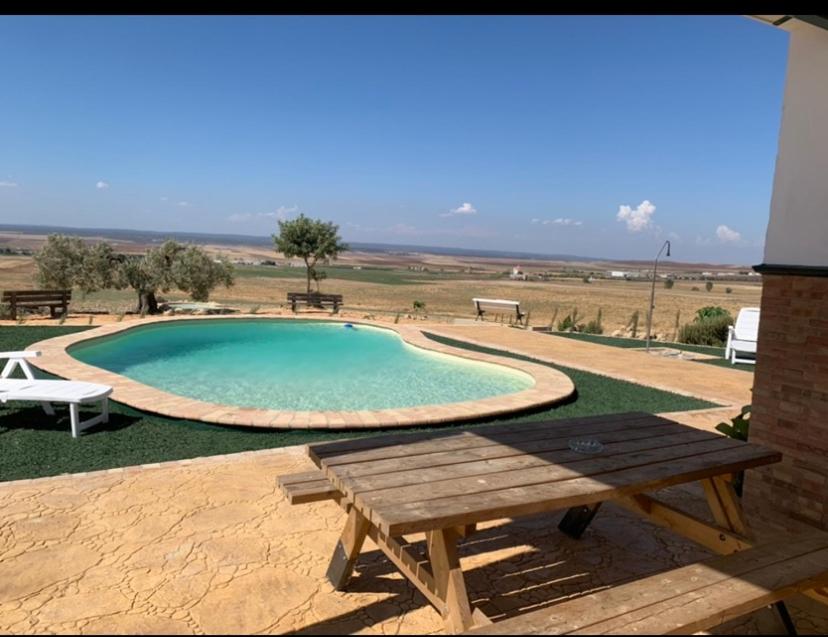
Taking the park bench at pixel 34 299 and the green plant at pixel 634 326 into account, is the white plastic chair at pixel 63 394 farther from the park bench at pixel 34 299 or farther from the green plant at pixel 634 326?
the green plant at pixel 634 326

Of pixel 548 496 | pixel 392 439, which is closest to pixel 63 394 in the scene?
pixel 392 439

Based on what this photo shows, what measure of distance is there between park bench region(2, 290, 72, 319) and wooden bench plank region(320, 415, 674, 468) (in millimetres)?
15744

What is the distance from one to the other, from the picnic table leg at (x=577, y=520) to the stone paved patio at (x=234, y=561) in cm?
9

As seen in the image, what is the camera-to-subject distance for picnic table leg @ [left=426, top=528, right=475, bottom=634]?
2561 mm

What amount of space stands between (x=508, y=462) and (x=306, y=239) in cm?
2204

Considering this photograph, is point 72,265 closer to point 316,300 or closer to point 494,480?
point 316,300

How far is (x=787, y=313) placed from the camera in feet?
13.0

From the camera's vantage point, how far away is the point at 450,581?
263cm

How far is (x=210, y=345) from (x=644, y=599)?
13.1 meters

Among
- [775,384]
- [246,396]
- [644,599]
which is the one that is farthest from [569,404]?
[644,599]

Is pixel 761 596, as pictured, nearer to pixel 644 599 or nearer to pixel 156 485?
pixel 644 599

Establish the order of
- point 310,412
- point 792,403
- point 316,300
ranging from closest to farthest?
point 792,403 < point 310,412 < point 316,300

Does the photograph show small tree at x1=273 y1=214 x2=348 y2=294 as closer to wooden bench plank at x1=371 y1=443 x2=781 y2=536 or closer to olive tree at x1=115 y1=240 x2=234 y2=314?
olive tree at x1=115 y1=240 x2=234 y2=314

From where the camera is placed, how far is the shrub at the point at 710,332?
16.4 m
